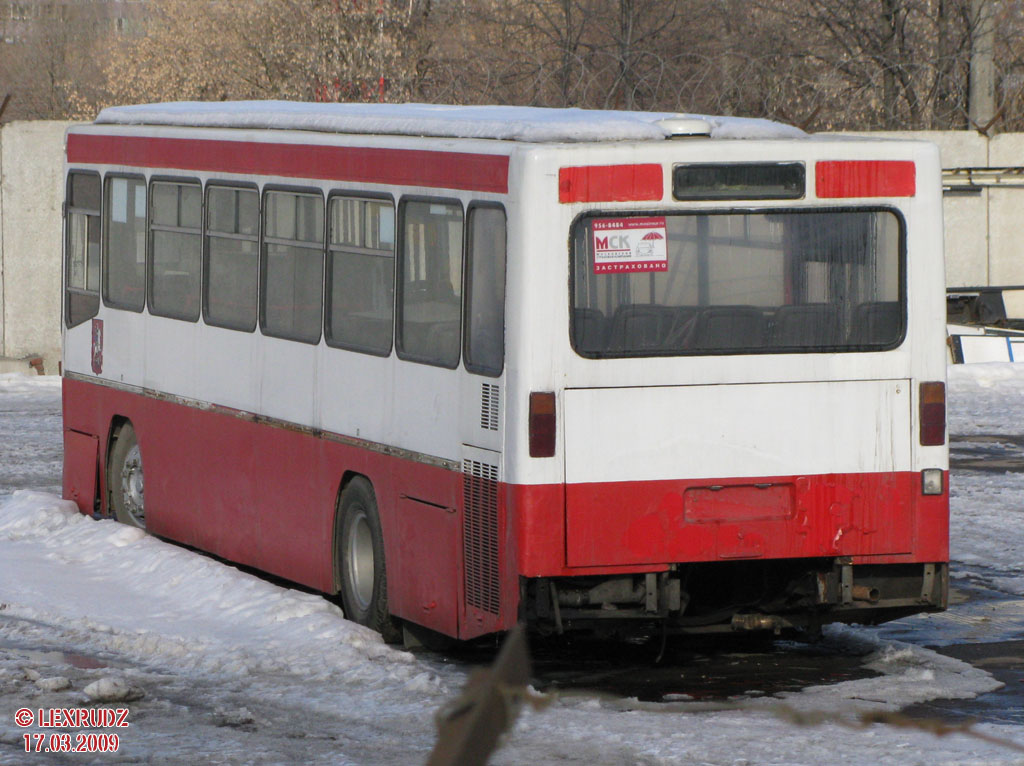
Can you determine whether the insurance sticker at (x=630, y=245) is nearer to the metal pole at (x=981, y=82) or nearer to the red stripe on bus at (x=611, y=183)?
the red stripe on bus at (x=611, y=183)

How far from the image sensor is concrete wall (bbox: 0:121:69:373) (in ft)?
77.8

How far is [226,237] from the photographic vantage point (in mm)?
10742

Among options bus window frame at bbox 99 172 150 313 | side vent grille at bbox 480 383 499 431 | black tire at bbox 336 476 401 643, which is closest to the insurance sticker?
side vent grille at bbox 480 383 499 431

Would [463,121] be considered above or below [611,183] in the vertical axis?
above

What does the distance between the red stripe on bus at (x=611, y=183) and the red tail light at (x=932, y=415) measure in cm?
148

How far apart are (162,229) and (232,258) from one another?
3.68ft

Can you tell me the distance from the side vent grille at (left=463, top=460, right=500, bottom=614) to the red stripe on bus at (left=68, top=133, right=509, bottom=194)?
1210 millimetres

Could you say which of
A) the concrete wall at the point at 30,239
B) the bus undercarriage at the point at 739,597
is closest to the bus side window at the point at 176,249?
the bus undercarriage at the point at 739,597

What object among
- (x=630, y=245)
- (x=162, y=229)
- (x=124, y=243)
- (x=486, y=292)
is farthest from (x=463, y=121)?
(x=124, y=243)

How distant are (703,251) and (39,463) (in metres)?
9.70

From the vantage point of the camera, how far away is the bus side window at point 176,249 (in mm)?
11172

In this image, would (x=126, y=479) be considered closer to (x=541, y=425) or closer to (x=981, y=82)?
(x=541, y=425)

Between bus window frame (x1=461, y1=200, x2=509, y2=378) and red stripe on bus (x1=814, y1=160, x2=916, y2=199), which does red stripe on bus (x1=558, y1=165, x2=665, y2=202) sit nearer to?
bus window frame (x1=461, y1=200, x2=509, y2=378)

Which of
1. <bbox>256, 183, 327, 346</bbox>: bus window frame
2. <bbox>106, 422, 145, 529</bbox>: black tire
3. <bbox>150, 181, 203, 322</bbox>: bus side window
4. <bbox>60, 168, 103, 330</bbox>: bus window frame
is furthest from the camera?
<bbox>60, 168, 103, 330</bbox>: bus window frame
